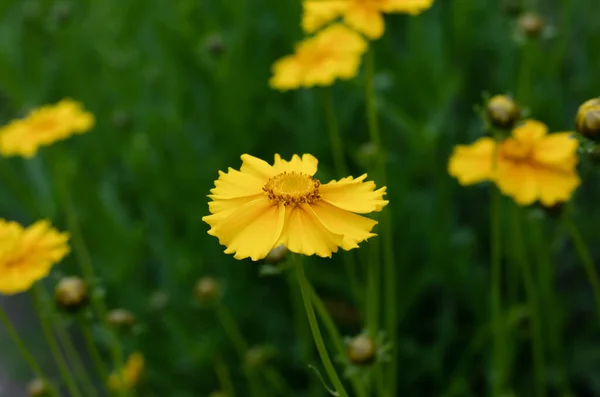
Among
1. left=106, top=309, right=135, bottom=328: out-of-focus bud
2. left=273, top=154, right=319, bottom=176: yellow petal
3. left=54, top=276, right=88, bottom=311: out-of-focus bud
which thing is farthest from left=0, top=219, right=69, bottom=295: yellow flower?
left=273, top=154, right=319, bottom=176: yellow petal

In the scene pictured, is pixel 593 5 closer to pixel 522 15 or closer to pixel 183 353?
pixel 522 15

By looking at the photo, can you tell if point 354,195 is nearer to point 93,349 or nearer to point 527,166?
point 527,166

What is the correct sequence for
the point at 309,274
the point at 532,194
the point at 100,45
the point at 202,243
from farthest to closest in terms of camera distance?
the point at 100,45 < the point at 202,243 < the point at 309,274 < the point at 532,194

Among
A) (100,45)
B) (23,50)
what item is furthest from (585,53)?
(23,50)

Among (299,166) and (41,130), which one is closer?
(299,166)

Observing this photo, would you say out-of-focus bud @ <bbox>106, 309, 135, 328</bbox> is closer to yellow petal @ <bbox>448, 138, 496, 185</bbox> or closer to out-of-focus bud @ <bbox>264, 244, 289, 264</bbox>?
out-of-focus bud @ <bbox>264, 244, 289, 264</bbox>

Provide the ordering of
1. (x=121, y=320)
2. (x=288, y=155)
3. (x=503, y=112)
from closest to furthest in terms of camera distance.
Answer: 1. (x=503, y=112)
2. (x=121, y=320)
3. (x=288, y=155)

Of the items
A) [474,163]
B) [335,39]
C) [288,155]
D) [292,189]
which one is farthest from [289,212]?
[288,155]
